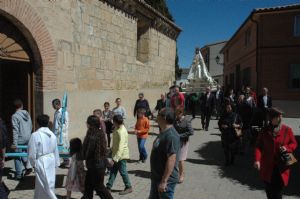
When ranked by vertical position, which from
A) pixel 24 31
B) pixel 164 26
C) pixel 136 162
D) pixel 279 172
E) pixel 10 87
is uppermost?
pixel 164 26

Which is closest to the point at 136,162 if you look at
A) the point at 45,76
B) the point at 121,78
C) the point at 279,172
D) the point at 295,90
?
the point at 45,76

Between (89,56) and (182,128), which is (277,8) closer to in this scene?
(89,56)

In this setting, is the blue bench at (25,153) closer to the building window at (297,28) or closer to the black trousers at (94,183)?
the black trousers at (94,183)

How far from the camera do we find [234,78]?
107ft

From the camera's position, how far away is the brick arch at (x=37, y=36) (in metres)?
8.69

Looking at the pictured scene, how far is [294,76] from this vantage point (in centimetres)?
2086

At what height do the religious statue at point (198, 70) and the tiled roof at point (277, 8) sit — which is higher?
the tiled roof at point (277, 8)

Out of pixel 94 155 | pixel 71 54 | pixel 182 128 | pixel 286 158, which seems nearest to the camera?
pixel 286 158

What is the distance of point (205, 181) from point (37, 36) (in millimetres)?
5496

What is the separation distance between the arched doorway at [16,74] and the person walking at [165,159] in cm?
591

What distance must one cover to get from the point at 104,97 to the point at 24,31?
173 inches

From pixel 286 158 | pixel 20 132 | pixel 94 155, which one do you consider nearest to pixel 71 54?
pixel 20 132

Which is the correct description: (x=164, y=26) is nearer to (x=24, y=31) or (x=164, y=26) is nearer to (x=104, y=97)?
(x=104, y=97)

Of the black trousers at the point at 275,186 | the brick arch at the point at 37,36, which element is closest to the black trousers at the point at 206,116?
the brick arch at the point at 37,36
